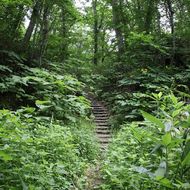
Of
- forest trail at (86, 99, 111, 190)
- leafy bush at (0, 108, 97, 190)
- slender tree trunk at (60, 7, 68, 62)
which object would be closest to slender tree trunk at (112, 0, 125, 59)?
slender tree trunk at (60, 7, 68, 62)

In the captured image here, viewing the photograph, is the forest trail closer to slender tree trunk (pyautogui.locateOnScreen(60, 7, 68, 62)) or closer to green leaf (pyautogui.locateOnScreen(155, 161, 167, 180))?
green leaf (pyautogui.locateOnScreen(155, 161, 167, 180))

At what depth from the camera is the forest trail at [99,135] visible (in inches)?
172

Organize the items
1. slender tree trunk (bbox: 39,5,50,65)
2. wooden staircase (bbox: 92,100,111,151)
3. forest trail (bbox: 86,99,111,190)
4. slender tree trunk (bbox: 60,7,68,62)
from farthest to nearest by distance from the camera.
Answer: slender tree trunk (bbox: 60,7,68,62)
slender tree trunk (bbox: 39,5,50,65)
wooden staircase (bbox: 92,100,111,151)
forest trail (bbox: 86,99,111,190)

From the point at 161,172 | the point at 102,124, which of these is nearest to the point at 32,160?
the point at 161,172

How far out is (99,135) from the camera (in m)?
8.11

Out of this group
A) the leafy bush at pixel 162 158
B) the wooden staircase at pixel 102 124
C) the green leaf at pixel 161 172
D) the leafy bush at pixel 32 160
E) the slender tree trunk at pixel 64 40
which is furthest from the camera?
the slender tree trunk at pixel 64 40

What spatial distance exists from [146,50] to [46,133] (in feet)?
27.3

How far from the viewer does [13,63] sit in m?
8.49

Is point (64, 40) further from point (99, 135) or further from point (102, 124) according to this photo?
point (99, 135)

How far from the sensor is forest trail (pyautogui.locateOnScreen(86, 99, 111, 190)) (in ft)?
14.3

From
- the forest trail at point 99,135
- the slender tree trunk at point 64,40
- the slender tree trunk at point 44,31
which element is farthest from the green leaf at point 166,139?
the slender tree trunk at point 64,40

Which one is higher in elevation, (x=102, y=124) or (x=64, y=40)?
(x=64, y=40)

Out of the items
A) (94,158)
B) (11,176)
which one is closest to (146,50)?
(94,158)

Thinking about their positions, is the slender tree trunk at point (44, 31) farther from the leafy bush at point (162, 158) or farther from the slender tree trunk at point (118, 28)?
the leafy bush at point (162, 158)
